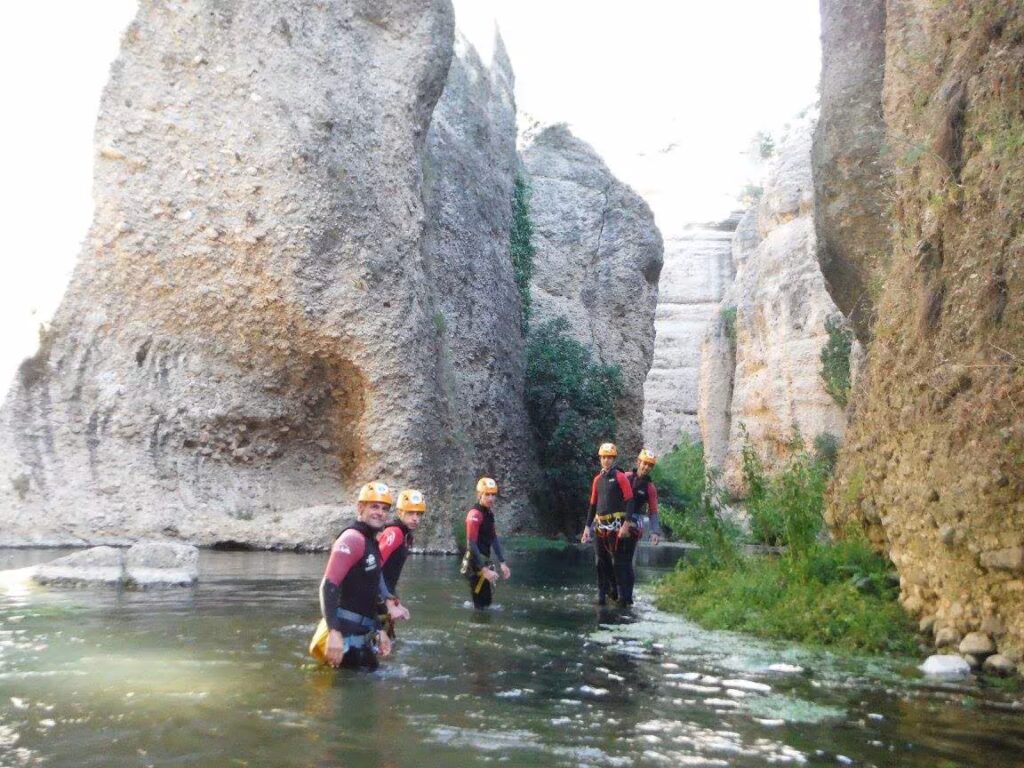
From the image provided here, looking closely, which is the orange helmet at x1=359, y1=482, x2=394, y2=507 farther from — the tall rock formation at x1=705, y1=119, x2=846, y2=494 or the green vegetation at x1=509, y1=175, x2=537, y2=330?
the tall rock formation at x1=705, y1=119, x2=846, y2=494

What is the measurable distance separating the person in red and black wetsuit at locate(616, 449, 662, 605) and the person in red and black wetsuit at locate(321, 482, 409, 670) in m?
5.20

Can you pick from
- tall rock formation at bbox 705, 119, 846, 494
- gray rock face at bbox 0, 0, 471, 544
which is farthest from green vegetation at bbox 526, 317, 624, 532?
tall rock formation at bbox 705, 119, 846, 494

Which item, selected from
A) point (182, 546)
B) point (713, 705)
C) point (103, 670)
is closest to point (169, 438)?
point (182, 546)

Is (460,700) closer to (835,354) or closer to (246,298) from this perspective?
(246,298)

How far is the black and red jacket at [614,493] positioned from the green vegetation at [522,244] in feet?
70.4

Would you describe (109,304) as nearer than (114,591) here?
No

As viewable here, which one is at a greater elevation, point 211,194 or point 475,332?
point 211,194

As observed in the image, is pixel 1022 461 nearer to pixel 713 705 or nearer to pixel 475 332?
pixel 713 705

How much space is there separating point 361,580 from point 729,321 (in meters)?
47.5

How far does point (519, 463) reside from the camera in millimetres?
31328

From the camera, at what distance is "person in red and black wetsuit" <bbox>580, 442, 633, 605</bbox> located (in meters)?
12.4

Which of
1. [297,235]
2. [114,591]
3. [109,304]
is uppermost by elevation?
[297,235]

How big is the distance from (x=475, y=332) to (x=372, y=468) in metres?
8.17

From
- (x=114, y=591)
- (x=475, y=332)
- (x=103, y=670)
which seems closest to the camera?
(x=103, y=670)
